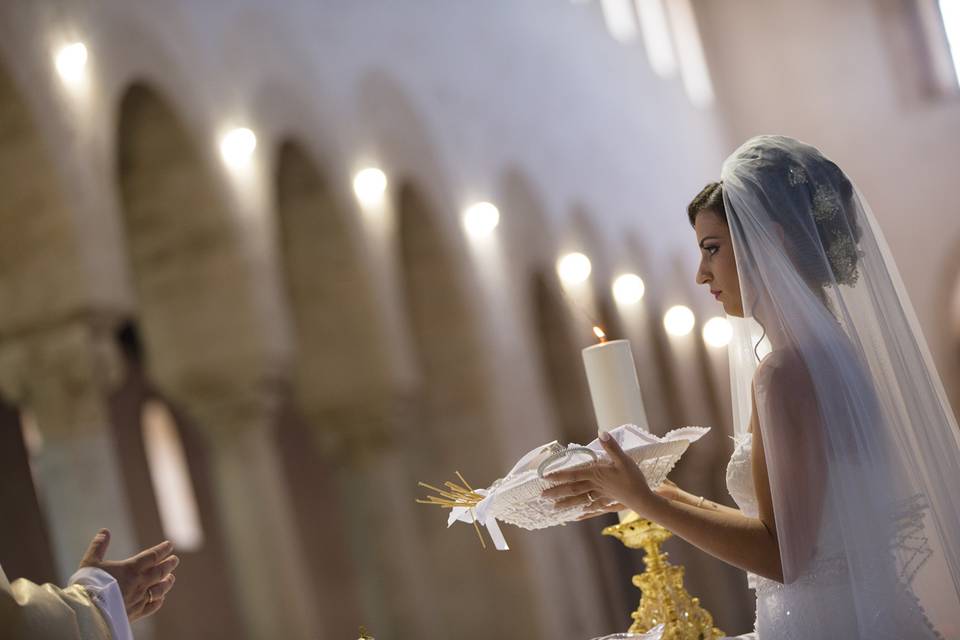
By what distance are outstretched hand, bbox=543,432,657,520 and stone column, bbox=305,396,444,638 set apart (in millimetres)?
6535

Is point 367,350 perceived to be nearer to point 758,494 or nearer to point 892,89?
point 758,494

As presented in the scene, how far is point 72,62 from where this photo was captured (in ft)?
20.9

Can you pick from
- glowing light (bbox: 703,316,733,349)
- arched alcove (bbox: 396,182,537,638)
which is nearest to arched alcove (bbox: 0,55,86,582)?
arched alcove (bbox: 396,182,537,638)

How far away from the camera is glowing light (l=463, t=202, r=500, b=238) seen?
37.9 feet

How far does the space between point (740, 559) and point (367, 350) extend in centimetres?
661

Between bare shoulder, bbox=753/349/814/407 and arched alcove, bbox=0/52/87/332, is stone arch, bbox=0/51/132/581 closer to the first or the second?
arched alcove, bbox=0/52/87/332

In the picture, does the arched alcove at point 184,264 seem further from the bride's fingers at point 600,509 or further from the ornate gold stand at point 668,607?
the bride's fingers at point 600,509

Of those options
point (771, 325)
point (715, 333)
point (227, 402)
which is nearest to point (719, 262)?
point (771, 325)

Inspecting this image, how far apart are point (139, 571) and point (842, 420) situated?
152 centimetres

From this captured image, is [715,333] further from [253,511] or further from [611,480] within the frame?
[611,480]

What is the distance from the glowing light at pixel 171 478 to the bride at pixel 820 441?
42.1 ft

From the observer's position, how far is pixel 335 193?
29.6 feet

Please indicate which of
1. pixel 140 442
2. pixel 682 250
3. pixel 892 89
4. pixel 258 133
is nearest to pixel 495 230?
pixel 258 133

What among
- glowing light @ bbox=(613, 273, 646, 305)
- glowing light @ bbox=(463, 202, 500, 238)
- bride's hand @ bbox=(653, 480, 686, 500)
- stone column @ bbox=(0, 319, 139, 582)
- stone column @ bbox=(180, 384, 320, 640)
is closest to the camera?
bride's hand @ bbox=(653, 480, 686, 500)
